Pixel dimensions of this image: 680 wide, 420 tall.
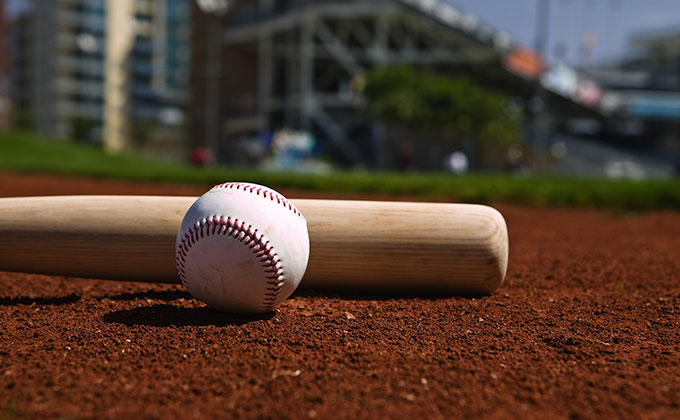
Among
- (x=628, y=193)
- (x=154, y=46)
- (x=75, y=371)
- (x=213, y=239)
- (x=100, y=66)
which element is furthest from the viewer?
(x=154, y=46)

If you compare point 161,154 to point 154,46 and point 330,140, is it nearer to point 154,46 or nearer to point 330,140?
point 154,46

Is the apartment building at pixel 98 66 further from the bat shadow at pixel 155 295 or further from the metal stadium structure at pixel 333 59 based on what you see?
the bat shadow at pixel 155 295

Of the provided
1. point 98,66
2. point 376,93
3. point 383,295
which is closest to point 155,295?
point 383,295

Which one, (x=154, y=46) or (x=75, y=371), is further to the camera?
(x=154, y=46)

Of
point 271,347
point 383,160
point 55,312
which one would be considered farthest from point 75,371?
point 383,160

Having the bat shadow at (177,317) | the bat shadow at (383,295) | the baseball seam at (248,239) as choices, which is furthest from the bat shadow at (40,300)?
the bat shadow at (383,295)

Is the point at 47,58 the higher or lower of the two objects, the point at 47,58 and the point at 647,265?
the higher

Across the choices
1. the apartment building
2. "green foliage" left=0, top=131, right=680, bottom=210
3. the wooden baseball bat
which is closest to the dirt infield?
the wooden baseball bat

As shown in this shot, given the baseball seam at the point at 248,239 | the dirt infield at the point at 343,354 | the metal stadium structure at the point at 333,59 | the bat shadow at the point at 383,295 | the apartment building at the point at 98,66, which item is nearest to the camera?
the dirt infield at the point at 343,354
